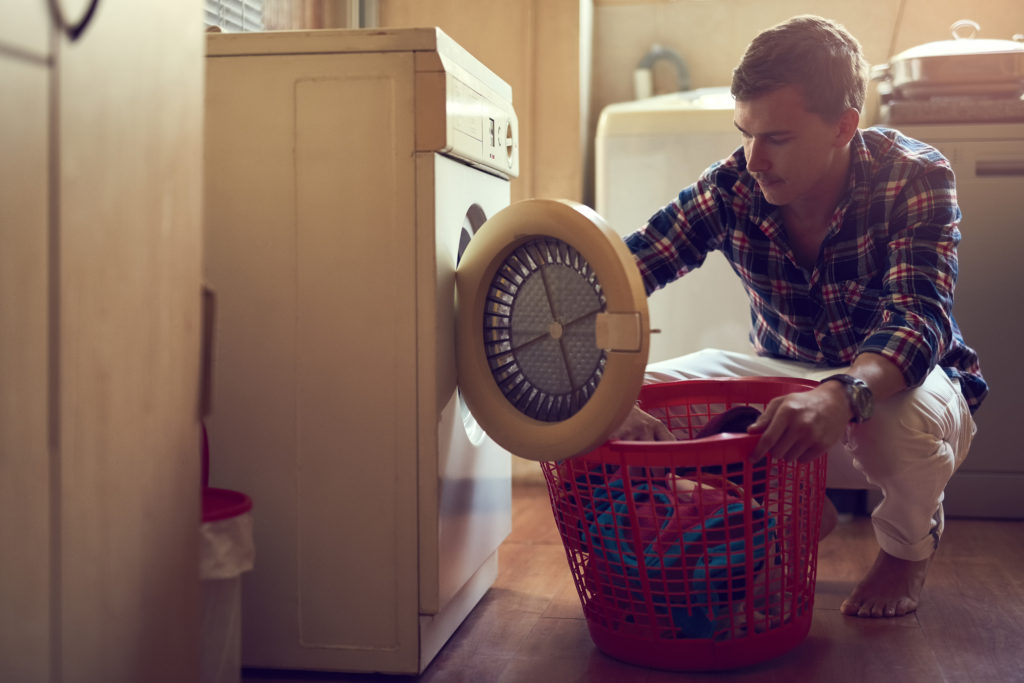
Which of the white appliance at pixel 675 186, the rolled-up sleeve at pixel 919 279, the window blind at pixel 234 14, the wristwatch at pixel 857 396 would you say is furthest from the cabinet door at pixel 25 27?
the white appliance at pixel 675 186

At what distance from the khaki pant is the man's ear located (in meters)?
0.41

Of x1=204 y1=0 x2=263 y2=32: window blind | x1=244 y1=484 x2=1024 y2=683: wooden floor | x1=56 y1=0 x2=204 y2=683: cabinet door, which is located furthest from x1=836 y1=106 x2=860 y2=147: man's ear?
x1=204 y1=0 x2=263 y2=32: window blind

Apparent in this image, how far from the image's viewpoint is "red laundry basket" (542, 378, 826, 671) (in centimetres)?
129

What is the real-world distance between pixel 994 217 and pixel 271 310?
178cm

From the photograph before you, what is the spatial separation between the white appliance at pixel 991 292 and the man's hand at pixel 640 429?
4.13 ft

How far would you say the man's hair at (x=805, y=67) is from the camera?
1654 mm

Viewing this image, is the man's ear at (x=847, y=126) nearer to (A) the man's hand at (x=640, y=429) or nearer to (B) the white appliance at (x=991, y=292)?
(A) the man's hand at (x=640, y=429)

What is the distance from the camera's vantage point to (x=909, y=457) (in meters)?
1.54

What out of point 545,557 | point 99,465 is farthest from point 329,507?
point 545,557

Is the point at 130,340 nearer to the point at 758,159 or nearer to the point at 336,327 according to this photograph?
the point at 336,327

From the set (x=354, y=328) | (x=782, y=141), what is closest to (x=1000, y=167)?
(x=782, y=141)

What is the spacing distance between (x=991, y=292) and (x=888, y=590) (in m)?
1.04

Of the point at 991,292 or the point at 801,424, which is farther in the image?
the point at 991,292

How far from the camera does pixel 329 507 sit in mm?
1371
